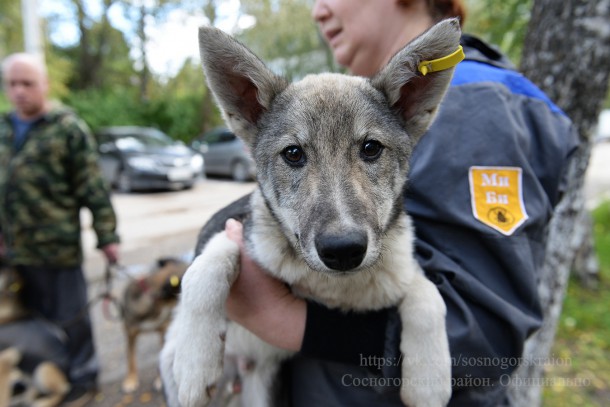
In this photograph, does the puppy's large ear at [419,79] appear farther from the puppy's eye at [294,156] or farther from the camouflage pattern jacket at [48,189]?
the camouflage pattern jacket at [48,189]

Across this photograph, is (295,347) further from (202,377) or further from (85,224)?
(85,224)

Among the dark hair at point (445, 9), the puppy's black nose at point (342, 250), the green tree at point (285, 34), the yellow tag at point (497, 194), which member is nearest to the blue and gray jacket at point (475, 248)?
the yellow tag at point (497, 194)

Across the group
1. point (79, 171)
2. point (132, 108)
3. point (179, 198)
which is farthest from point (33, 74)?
point (132, 108)

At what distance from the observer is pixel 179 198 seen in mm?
13961

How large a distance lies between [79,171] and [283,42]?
1811cm

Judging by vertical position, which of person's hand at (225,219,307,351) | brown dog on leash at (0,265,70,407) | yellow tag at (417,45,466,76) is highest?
yellow tag at (417,45,466,76)

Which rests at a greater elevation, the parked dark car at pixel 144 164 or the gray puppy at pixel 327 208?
the gray puppy at pixel 327 208

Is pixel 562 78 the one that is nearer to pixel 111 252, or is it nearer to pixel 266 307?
pixel 266 307

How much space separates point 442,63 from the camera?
5.53 feet

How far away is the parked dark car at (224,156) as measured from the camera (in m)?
16.6

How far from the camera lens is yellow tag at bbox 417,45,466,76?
1633mm

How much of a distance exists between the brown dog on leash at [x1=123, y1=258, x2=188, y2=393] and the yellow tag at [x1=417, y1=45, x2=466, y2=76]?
3.68 meters

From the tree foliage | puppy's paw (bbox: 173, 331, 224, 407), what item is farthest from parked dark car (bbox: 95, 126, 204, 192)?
puppy's paw (bbox: 173, 331, 224, 407)

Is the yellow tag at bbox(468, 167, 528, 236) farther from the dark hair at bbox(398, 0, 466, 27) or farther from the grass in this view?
the grass
